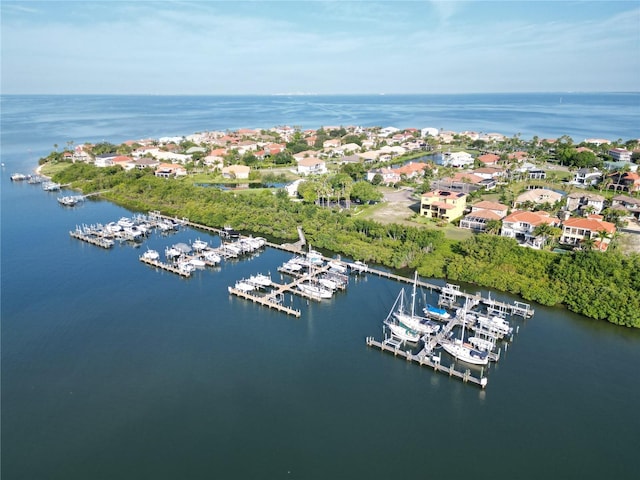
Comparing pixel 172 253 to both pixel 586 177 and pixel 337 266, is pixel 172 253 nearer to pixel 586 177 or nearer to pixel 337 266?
pixel 337 266

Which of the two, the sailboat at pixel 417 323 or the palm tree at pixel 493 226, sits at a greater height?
the palm tree at pixel 493 226

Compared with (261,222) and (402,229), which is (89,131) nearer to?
(261,222)

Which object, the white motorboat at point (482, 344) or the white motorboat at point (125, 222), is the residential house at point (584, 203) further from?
the white motorboat at point (125, 222)

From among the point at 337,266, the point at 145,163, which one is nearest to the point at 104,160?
the point at 145,163

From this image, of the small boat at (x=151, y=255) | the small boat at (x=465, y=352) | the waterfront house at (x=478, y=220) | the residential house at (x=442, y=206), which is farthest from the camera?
the residential house at (x=442, y=206)

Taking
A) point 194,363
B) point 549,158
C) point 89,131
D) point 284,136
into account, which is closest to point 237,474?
point 194,363

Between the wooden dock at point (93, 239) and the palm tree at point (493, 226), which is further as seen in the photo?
the wooden dock at point (93, 239)

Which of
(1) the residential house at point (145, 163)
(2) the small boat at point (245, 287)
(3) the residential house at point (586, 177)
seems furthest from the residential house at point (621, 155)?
(1) the residential house at point (145, 163)
